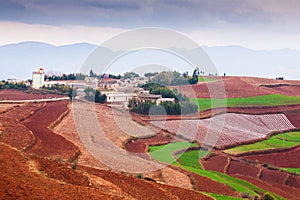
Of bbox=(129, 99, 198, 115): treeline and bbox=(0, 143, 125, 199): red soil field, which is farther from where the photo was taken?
bbox=(129, 99, 198, 115): treeline

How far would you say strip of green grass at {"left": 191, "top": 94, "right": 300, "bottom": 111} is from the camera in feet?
202

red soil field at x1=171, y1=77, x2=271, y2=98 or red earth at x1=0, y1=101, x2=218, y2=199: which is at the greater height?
red soil field at x1=171, y1=77, x2=271, y2=98

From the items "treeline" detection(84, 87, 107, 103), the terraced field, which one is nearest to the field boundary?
the terraced field

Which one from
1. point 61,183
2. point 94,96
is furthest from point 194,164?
point 94,96

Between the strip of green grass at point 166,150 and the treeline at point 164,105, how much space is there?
11.7m

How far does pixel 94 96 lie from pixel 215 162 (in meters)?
21.6

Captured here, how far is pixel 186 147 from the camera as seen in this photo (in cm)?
3825

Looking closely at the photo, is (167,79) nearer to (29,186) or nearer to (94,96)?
(94,96)

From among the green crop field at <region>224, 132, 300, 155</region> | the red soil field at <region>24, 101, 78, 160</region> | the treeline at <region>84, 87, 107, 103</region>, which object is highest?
the treeline at <region>84, 87, 107, 103</region>

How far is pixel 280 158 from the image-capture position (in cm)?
4184

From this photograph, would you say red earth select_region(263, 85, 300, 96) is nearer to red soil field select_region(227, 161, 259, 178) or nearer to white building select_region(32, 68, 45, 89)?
white building select_region(32, 68, 45, 89)

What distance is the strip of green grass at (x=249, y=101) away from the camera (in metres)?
61.7

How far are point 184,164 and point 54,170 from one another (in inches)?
716

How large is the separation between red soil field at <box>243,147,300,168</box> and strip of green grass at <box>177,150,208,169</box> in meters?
4.43
